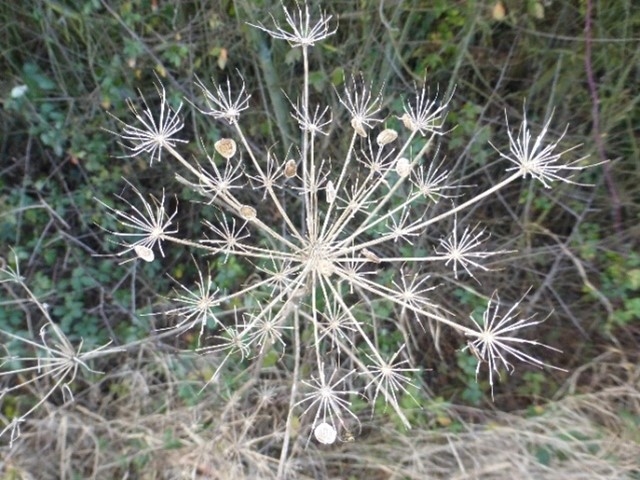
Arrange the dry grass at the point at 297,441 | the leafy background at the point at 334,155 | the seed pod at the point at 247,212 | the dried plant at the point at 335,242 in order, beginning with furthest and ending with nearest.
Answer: the leafy background at the point at 334,155, the dry grass at the point at 297,441, the dried plant at the point at 335,242, the seed pod at the point at 247,212

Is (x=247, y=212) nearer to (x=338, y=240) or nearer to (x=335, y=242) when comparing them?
(x=335, y=242)

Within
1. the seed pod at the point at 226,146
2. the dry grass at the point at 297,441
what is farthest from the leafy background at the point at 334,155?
the seed pod at the point at 226,146

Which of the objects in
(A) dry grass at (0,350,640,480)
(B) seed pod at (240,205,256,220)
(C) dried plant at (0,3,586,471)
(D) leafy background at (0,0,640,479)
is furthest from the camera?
(D) leafy background at (0,0,640,479)

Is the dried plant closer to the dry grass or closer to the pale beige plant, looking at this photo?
the pale beige plant

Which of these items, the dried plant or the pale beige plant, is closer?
the pale beige plant

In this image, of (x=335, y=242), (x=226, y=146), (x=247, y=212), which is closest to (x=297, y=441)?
(x=335, y=242)

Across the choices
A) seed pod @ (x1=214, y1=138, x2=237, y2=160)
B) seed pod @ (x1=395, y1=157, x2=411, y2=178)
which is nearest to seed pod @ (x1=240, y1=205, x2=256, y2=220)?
seed pod @ (x1=214, y1=138, x2=237, y2=160)

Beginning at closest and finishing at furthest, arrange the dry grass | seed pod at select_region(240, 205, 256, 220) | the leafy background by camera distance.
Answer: seed pod at select_region(240, 205, 256, 220), the dry grass, the leafy background

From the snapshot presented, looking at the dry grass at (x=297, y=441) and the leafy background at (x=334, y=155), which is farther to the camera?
the leafy background at (x=334, y=155)

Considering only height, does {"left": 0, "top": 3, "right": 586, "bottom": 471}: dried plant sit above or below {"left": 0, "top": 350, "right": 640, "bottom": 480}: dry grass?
above

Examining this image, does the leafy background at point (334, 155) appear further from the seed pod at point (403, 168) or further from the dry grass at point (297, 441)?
the seed pod at point (403, 168)
